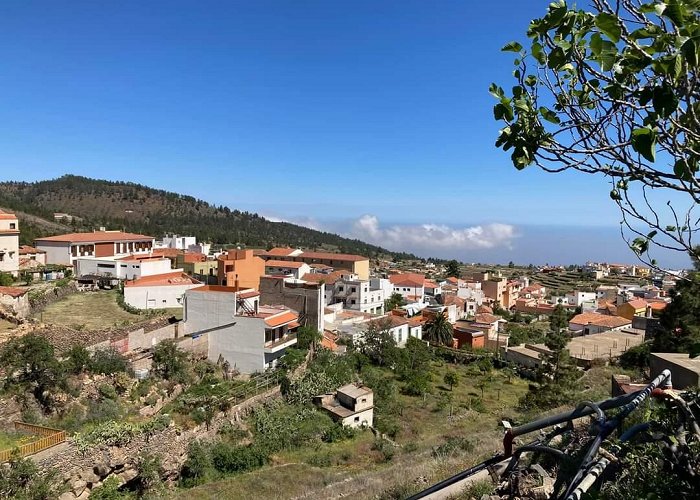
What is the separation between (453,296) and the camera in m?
57.6

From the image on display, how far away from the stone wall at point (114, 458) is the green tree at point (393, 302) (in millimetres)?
33228

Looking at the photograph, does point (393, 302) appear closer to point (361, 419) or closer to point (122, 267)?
point (122, 267)

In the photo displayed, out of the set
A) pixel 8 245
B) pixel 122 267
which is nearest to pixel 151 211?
pixel 122 267

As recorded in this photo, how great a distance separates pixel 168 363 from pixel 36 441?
7.59 meters

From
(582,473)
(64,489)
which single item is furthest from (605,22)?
(64,489)

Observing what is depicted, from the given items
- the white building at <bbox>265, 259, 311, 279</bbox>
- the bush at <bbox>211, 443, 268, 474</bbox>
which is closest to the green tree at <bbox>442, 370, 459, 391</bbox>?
the bush at <bbox>211, 443, 268, 474</bbox>

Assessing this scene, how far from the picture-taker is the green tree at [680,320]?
20859 millimetres

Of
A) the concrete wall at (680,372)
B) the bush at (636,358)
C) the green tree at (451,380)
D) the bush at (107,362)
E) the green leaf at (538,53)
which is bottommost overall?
the green tree at (451,380)

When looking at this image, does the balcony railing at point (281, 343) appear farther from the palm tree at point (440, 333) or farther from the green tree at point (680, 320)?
the palm tree at point (440, 333)

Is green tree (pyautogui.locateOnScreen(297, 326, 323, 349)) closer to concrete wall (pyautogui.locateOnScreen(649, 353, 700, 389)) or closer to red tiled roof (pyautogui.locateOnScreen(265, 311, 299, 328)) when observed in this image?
red tiled roof (pyautogui.locateOnScreen(265, 311, 299, 328))

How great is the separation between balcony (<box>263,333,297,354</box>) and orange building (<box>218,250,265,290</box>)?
1077 centimetres

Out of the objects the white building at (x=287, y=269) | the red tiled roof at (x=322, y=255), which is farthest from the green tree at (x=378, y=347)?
the red tiled roof at (x=322, y=255)

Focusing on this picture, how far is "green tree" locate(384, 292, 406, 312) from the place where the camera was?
49.2 m

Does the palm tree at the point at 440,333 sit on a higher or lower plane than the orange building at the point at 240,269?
lower
